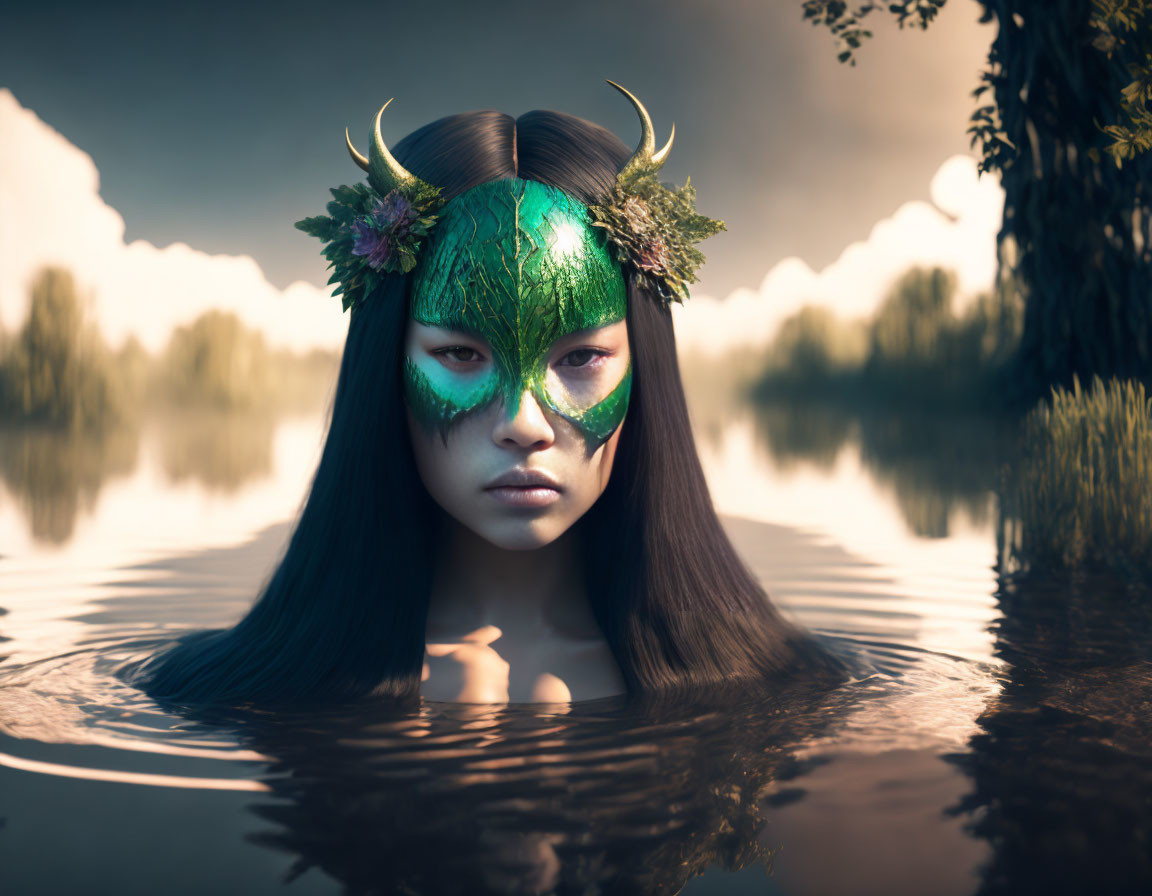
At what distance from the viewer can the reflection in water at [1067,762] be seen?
2229mm

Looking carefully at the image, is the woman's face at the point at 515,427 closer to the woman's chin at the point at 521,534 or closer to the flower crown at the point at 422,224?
the woman's chin at the point at 521,534

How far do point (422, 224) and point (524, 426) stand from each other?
633mm

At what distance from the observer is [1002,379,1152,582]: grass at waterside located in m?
5.90

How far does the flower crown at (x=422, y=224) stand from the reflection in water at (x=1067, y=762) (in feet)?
5.03

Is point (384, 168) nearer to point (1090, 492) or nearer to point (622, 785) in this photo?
point (622, 785)

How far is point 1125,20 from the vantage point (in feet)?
16.8

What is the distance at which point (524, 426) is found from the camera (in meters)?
2.98

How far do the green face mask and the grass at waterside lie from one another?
371 cm

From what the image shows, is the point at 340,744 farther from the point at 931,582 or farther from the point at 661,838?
the point at 931,582

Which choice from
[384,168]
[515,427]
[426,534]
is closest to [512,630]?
[426,534]

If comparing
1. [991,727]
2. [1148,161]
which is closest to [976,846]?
[991,727]

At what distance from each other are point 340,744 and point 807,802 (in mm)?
1152

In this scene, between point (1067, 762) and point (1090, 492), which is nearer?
point (1067, 762)

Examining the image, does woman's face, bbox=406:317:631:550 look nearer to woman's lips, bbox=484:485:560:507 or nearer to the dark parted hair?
woman's lips, bbox=484:485:560:507
